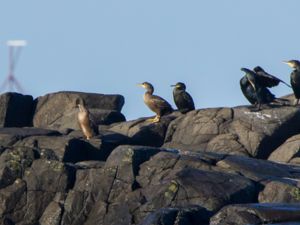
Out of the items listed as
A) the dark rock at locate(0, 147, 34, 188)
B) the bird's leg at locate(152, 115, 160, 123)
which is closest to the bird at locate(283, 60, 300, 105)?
the bird's leg at locate(152, 115, 160, 123)

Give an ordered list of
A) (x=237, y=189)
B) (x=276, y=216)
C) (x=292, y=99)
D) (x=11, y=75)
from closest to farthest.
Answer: (x=276, y=216) → (x=237, y=189) → (x=292, y=99) → (x=11, y=75)

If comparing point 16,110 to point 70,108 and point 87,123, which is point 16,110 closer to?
point 70,108

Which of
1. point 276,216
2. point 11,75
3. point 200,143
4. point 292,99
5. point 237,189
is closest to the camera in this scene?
point 276,216

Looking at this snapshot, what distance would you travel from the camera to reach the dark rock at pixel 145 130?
4266 cm

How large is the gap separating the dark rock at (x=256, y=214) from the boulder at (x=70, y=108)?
50.8ft

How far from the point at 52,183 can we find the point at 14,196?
832mm

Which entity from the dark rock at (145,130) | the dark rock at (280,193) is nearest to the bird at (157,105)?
the dark rock at (145,130)

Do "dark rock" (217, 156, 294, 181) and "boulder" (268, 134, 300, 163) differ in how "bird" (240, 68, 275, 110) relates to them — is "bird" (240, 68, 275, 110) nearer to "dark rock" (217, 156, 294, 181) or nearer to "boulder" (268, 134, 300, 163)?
"boulder" (268, 134, 300, 163)

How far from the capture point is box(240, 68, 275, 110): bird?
42969 millimetres

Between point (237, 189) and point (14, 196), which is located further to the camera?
point (14, 196)

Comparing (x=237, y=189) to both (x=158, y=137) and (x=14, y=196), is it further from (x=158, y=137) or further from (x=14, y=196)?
(x=158, y=137)

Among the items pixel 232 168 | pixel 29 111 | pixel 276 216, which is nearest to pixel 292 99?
pixel 29 111

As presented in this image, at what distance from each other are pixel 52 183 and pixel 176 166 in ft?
8.91

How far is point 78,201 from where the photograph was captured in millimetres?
35250
